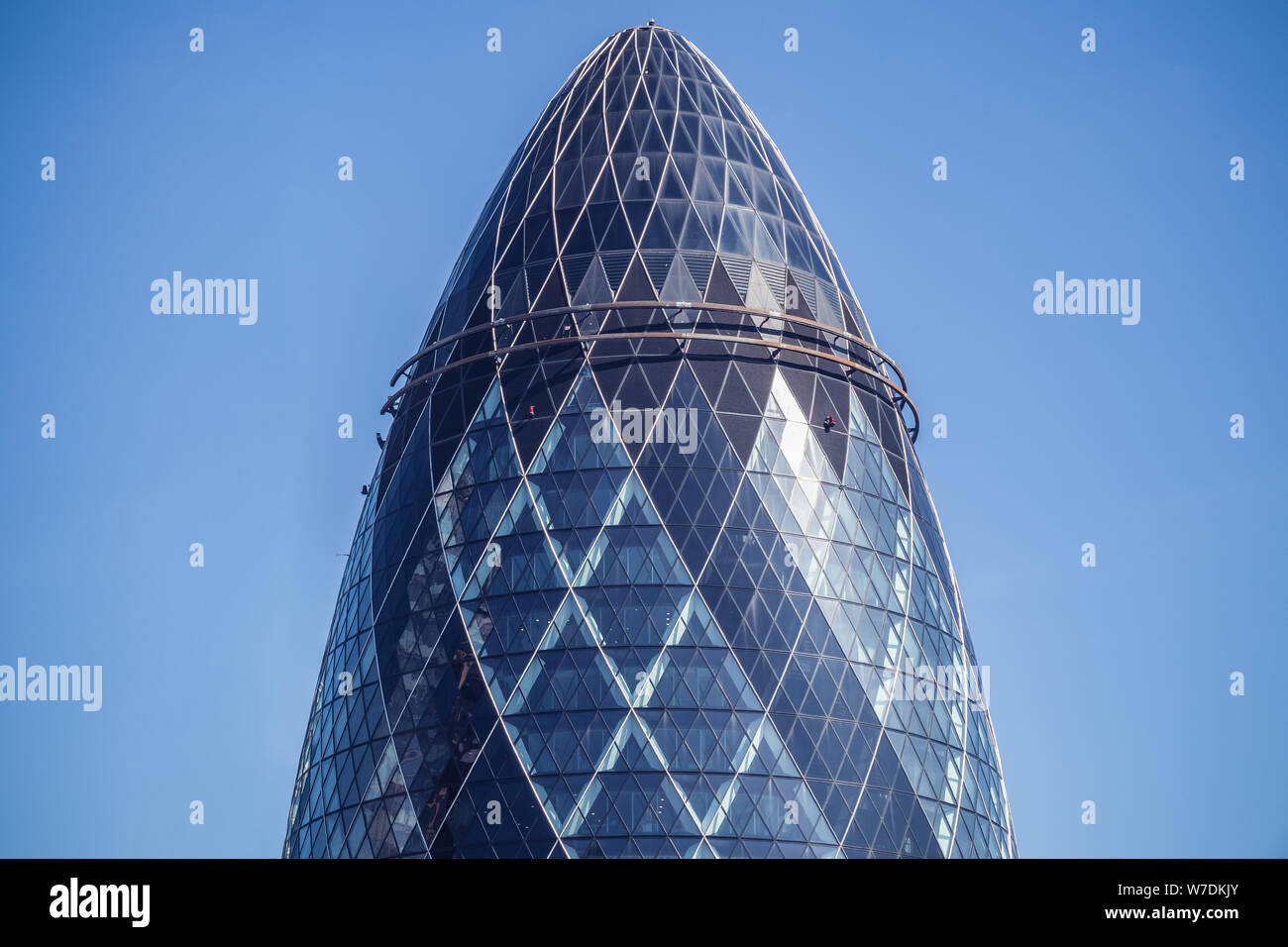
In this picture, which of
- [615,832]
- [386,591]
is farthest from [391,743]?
[615,832]

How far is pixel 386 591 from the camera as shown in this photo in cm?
6025

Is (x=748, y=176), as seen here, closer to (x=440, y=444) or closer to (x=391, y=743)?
(x=440, y=444)

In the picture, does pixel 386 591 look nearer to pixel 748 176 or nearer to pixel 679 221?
pixel 679 221

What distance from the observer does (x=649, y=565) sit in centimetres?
5503

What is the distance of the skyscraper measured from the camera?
5259 centimetres

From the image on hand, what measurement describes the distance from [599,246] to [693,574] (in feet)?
50.4

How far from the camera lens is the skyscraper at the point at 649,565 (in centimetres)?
5259

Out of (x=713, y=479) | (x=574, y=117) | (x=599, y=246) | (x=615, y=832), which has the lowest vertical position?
(x=615, y=832)
